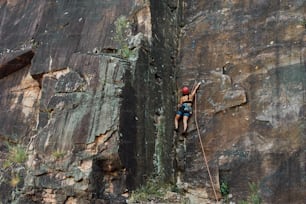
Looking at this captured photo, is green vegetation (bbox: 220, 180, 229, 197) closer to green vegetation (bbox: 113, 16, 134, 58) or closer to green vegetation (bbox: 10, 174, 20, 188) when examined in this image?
green vegetation (bbox: 113, 16, 134, 58)

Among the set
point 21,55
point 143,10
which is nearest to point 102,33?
point 143,10

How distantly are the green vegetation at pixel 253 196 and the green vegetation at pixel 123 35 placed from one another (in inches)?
124

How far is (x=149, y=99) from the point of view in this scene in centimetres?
864

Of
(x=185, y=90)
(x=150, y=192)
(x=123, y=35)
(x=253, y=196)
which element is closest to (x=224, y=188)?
(x=253, y=196)

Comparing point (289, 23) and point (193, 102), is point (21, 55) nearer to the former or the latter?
point (193, 102)

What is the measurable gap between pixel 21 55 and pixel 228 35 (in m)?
4.27

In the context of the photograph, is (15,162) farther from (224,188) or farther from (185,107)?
(224,188)

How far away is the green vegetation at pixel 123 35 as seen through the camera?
8.58 m

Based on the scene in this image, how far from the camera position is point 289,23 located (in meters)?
8.98

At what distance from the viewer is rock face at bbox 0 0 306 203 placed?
25.9 feet

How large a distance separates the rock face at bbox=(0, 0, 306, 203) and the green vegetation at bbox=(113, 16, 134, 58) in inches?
1.0

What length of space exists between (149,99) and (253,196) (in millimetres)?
2497

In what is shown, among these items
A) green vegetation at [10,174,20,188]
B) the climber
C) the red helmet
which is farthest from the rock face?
the red helmet

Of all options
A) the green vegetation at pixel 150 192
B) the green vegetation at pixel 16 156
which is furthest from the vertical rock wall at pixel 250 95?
the green vegetation at pixel 16 156
